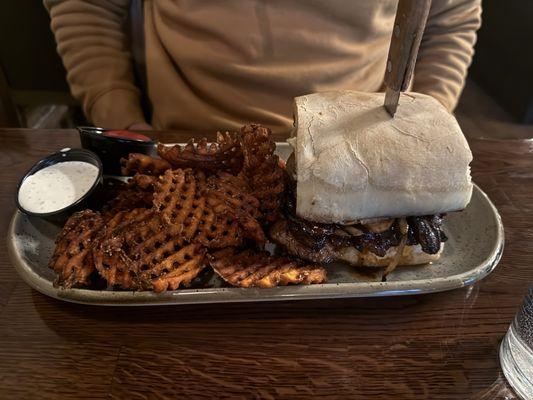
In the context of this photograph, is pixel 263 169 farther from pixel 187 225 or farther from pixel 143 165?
pixel 143 165

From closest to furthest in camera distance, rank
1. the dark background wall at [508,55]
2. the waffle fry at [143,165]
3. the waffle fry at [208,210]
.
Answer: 1. the waffle fry at [208,210]
2. the waffle fry at [143,165]
3. the dark background wall at [508,55]

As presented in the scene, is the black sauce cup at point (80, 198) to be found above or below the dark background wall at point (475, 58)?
above

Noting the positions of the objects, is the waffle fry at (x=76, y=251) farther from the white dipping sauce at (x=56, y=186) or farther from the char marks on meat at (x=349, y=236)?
the char marks on meat at (x=349, y=236)

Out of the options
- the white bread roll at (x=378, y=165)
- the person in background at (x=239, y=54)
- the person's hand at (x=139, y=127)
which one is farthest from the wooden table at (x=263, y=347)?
the person in background at (x=239, y=54)

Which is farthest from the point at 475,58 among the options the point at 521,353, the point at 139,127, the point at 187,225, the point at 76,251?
the point at 76,251

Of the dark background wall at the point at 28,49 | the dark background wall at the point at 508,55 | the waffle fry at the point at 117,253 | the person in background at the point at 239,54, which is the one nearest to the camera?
the waffle fry at the point at 117,253

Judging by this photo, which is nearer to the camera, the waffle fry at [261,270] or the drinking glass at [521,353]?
the drinking glass at [521,353]

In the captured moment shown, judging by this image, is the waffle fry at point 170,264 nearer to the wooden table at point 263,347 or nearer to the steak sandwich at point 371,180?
the wooden table at point 263,347

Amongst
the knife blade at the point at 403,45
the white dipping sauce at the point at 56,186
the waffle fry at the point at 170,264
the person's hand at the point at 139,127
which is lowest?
the person's hand at the point at 139,127

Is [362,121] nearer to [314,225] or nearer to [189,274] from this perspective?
[314,225]
